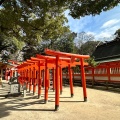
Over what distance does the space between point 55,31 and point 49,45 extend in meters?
24.7

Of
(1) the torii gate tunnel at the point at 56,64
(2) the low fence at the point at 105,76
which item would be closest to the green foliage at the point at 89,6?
(1) the torii gate tunnel at the point at 56,64

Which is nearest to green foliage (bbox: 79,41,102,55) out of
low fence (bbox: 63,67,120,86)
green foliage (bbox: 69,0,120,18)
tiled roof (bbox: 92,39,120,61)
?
tiled roof (bbox: 92,39,120,61)

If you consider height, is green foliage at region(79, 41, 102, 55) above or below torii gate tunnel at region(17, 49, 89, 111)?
above

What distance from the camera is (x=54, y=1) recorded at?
Result: 9.78 metres

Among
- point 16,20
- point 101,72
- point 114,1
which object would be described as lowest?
point 101,72

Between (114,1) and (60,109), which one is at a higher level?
(114,1)

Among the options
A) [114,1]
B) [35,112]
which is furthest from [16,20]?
[114,1]

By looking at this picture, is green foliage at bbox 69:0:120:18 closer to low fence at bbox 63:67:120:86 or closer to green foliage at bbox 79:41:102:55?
low fence at bbox 63:67:120:86

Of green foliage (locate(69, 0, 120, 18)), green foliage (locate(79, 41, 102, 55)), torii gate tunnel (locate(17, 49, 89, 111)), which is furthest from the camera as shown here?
green foliage (locate(79, 41, 102, 55))

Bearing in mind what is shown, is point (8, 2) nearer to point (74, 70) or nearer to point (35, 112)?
point (35, 112)

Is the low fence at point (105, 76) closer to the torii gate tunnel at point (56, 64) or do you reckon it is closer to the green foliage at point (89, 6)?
the torii gate tunnel at point (56, 64)

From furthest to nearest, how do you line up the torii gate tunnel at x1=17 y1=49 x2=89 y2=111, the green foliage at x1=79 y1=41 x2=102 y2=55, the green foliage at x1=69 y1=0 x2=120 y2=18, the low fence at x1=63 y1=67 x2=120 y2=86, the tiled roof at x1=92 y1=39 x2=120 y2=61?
the green foliage at x1=79 y1=41 x2=102 y2=55, the tiled roof at x1=92 y1=39 x2=120 y2=61, the low fence at x1=63 y1=67 x2=120 y2=86, the torii gate tunnel at x1=17 y1=49 x2=89 y2=111, the green foliage at x1=69 y1=0 x2=120 y2=18

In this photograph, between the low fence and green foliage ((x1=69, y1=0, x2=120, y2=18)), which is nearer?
green foliage ((x1=69, y1=0, x2=120, y2=18))

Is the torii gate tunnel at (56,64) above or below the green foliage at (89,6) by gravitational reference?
below
